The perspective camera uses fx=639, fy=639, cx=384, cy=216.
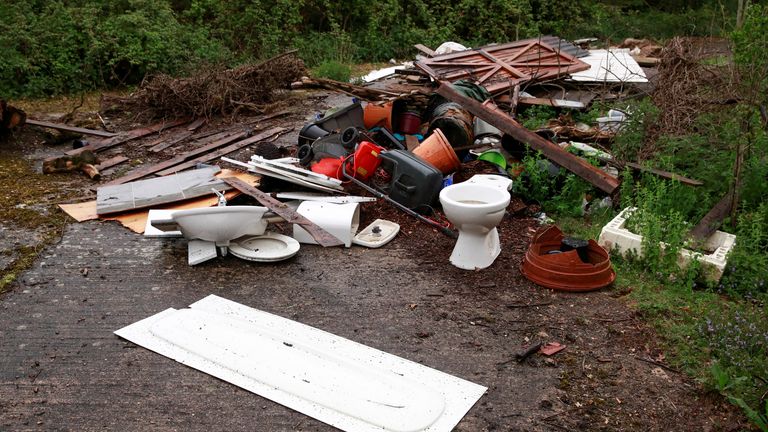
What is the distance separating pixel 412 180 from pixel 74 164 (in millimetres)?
3672

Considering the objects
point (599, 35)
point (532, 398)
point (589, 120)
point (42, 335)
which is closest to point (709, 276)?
point (532, 398)

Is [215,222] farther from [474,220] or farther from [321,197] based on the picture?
[474,220]

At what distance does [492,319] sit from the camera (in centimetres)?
404

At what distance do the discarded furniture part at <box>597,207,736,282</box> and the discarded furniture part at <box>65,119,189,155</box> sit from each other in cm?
552

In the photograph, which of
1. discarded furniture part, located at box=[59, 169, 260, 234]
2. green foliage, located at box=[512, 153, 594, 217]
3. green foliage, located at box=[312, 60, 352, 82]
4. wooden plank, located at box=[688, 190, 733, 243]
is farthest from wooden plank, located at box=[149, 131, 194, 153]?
wooden plank, located at box=[688, 190, 733, 243]

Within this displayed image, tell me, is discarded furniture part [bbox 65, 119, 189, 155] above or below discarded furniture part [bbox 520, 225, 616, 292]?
below

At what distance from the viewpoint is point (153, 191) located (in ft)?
18.6

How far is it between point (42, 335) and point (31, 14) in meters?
8.17

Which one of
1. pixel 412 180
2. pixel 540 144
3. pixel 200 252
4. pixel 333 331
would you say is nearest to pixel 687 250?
pixel 540 144

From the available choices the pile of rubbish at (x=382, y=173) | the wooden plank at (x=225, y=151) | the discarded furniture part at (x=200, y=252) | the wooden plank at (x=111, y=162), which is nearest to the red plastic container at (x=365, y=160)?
the pile of rubbish at (x=382, y=173)

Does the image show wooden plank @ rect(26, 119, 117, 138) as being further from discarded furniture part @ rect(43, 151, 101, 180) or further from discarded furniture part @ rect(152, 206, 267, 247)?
discarded furniture part @ rect(152, 206, 267, 247)

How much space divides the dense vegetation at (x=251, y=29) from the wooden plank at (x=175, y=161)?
2770 mm

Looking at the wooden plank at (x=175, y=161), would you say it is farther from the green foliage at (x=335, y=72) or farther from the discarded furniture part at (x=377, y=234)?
the green foliage at (x=335, y=72)

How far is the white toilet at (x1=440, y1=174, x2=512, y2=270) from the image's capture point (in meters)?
4.46
